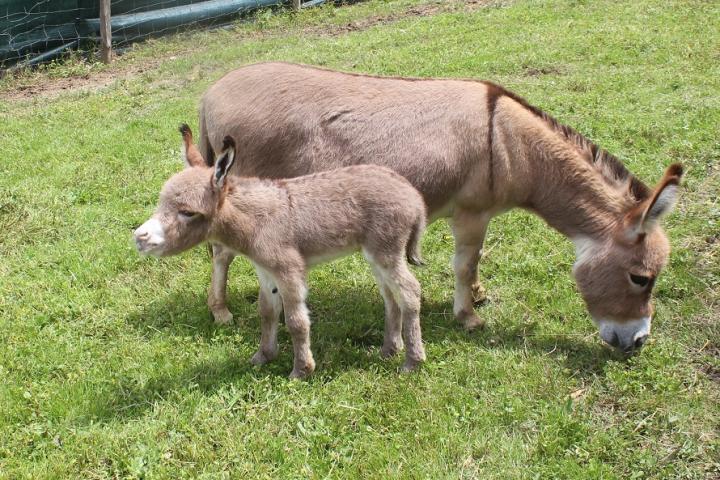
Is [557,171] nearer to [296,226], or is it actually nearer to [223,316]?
[296,226]

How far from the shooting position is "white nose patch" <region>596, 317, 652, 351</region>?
4891 millimetres

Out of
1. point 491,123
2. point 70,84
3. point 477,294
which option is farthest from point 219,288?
point 70,84

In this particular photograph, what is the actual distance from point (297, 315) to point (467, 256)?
1.60 m

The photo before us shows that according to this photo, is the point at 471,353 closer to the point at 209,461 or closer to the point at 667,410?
the point at 667,410

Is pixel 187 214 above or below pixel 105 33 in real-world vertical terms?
above

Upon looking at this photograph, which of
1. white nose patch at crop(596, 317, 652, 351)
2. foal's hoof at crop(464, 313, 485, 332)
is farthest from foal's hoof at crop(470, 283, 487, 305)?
white nose patch at crop(596, 317, 652, 351)

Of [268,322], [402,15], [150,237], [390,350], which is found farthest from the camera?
[402,15]

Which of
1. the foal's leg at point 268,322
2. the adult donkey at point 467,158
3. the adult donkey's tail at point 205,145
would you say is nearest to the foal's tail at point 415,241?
the adult donkey at point 467,158

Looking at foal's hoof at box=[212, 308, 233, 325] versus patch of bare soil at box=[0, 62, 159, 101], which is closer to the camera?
foal's hoof at box=[212, 308, 233, 325]

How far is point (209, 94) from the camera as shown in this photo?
18.9 ft

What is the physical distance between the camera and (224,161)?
439cm

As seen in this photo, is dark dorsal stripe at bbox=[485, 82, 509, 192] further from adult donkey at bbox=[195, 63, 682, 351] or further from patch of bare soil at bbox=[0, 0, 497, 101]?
patch of bare soil at bbox=[0, 0, 497, 101]

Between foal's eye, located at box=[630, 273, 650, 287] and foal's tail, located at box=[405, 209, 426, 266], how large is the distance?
150 cm

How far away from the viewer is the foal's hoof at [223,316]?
5.63 meters
